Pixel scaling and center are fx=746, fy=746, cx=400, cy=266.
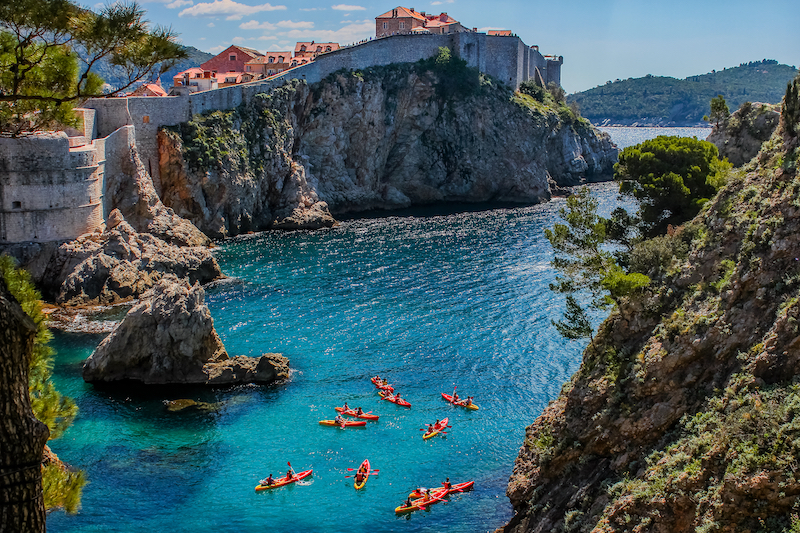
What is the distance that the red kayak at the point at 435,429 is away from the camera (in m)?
30.0

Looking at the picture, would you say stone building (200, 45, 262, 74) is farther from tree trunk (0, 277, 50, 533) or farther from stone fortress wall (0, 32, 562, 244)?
tree trunk (0, 277, 50, 533)

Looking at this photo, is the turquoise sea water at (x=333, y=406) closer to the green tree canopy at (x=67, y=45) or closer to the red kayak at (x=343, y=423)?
the red kayak at (x=343, y=423)

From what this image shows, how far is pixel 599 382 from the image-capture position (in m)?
20.3

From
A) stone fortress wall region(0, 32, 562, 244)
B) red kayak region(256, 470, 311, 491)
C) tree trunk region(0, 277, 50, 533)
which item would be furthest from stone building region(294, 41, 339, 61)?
tree trunk region(0, 277, 50, 533)

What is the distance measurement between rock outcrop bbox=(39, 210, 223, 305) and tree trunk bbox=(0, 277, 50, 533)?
3733cm

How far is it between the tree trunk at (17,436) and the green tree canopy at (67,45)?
425cm

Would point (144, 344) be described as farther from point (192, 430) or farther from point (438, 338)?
point (438, 338)

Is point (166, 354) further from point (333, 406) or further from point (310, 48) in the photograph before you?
point (310, 48)

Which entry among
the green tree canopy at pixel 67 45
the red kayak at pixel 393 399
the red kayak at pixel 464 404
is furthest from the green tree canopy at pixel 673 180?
the green tree canopy at pixel 67 45

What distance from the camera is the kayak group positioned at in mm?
25281

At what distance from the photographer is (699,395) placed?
55.8 ft

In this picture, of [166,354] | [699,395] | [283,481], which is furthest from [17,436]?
[166,354]

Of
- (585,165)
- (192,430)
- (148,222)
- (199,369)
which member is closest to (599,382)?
(192,430)

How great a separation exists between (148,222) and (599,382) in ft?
131
